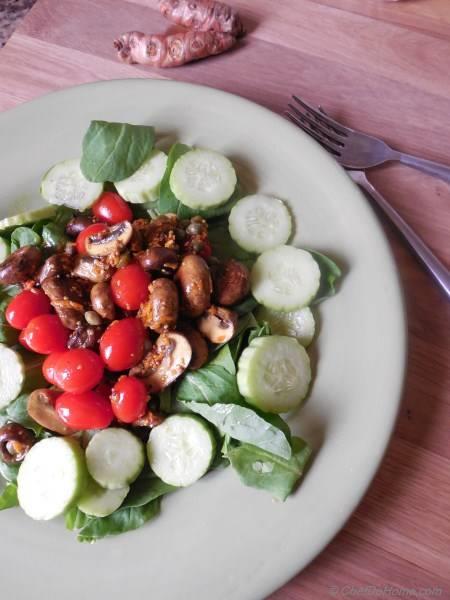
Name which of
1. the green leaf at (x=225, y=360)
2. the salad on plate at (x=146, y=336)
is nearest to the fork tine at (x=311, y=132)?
the salad on plate at (x=146, y=336)

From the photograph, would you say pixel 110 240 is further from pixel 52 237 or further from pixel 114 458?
pixel 114 458

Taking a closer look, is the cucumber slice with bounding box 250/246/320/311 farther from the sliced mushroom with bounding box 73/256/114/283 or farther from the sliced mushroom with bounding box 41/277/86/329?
the sliced mushroom with bounding box 41/277/86/329

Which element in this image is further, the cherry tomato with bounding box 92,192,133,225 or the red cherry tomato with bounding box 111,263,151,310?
the cherry tomato with bounding box 92,192,133,225

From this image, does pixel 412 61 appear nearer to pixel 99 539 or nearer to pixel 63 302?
pixel 63 302

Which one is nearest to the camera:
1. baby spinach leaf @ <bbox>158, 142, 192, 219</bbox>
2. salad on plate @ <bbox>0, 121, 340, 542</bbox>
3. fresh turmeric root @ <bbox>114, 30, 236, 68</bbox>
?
salad on plate @ <bbox>0, 121, 340, 542</bbox>

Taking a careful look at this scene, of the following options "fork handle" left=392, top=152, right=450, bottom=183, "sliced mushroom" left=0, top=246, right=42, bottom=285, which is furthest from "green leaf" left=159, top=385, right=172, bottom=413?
"fork handle" left=392, top=152, right=450, bottom=183

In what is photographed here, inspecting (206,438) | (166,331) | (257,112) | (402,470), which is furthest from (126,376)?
(257,112)

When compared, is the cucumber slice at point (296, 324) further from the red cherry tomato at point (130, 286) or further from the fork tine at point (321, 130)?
the fork tine at point (321, 130)
